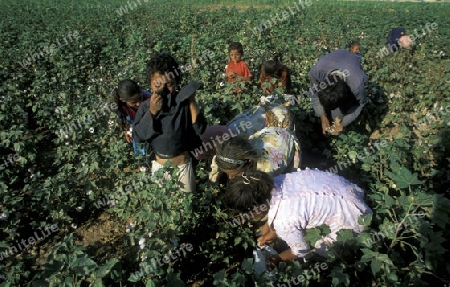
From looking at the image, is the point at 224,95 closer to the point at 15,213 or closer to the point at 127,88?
the point at 127,88

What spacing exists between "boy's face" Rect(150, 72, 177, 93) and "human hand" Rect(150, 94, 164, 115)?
0.62 feet

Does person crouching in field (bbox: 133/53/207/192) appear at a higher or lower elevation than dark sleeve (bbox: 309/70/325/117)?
higher

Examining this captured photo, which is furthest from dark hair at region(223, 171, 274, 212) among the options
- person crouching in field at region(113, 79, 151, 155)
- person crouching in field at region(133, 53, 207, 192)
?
person crouching in field at region(113, 79, 151, 155)

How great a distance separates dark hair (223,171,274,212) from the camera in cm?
204

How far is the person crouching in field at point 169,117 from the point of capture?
2641 millimetres

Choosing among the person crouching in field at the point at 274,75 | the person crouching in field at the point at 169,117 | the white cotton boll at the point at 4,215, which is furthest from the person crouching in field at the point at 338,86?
the white cotton boll at the point at 4,215

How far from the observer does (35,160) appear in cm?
436

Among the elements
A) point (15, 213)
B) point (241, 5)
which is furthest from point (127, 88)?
point (241, 5)

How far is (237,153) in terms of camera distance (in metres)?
2.48

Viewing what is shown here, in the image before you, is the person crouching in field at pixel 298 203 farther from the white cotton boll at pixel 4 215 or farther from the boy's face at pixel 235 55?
the boy's face at pixel 235 55

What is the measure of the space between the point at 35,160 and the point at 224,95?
2638 millimetres

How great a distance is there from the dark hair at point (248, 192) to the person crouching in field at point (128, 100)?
156 centimetres

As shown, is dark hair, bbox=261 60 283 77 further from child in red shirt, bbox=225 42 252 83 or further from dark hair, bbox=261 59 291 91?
child in red shirt, bbox=225 42 252 83

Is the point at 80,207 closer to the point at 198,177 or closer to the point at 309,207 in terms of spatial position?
the point at 198,177
